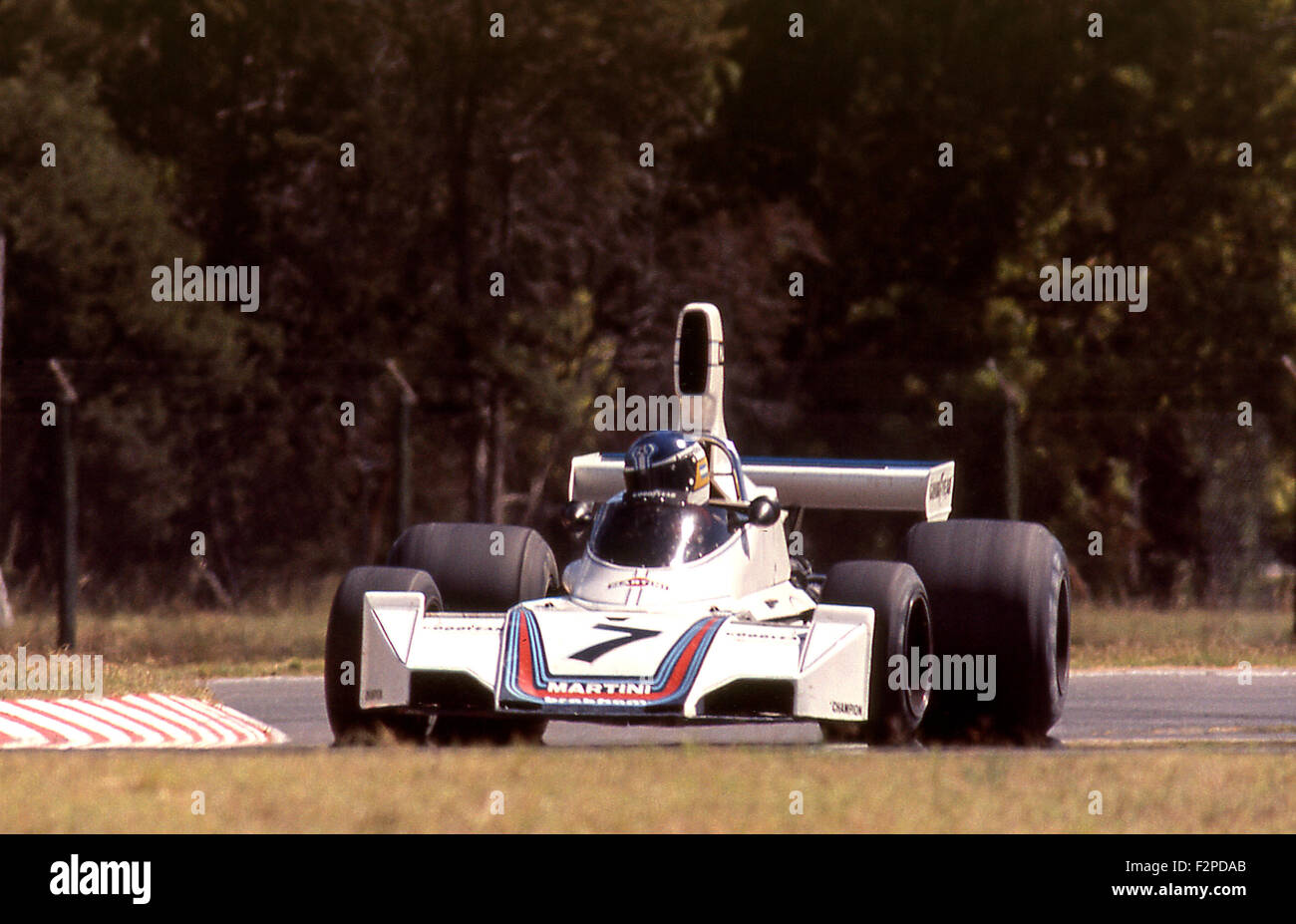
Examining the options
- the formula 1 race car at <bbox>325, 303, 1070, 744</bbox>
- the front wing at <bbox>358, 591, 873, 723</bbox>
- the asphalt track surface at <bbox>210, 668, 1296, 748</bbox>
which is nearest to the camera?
the front wing at <bbox>358, 591, 873, 723</bbox>

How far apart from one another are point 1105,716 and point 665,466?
168 inches

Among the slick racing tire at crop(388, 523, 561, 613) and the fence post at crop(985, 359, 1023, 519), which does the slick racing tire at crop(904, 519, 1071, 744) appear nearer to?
the slick racing tire at crop(388, 523, 561, 613)

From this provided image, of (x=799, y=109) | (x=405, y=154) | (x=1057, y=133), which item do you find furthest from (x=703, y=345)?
(x=799, y=109)

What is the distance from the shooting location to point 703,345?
13648mm

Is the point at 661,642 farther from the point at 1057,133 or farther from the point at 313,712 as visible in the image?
the point at 1057,133

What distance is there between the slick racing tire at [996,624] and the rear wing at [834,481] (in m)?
1.59

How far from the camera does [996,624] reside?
1242 cm

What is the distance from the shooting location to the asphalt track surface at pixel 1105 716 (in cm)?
1339

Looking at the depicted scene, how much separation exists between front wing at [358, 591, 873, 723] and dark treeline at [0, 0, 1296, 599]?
13.0m

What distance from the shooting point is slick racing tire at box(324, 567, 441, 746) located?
11539 mm

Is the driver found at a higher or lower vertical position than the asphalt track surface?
higher

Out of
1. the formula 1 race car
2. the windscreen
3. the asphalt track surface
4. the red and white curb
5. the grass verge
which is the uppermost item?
the windscreen

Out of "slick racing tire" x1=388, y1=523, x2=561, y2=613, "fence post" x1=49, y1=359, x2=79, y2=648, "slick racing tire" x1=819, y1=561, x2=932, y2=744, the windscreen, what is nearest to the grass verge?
"slick racing tire" x1=819, y1=561, x2=932, y2=744

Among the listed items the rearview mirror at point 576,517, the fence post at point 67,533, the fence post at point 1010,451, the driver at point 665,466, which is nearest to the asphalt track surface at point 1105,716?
the rearview mirror at point 576,517
